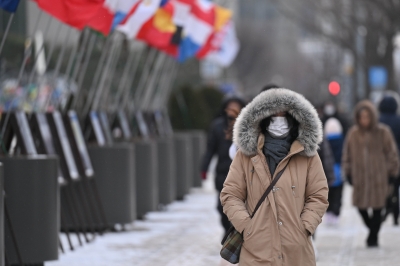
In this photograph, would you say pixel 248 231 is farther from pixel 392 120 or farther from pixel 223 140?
pixel 392 120

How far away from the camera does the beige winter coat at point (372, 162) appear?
41.2ft

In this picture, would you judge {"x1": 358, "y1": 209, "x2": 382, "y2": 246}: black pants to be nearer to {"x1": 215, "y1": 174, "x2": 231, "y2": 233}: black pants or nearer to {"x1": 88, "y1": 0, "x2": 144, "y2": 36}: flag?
{"x1": 215, "y1": 174, "x2": 231, "y2": 233}: black pants

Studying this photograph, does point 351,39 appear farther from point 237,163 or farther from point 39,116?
point 237,163

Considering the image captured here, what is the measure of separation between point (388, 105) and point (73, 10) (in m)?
4.75

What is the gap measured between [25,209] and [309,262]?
457 centimetres

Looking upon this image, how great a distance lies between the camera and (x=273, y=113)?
22.5 feet

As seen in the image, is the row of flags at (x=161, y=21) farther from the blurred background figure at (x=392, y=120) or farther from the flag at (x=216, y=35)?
the blurred background figure at (x=392, y=120)

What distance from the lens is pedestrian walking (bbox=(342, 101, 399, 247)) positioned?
12.6 m

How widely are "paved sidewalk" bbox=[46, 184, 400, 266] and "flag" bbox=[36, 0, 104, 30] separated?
2688mm

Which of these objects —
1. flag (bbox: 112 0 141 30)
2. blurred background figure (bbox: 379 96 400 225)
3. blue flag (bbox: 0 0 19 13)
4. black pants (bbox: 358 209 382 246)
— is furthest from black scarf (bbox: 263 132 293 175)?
blurred background figure (bbox: 379 96 400 225)

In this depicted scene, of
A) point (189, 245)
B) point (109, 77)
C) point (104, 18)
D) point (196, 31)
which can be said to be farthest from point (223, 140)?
point (196, 31)

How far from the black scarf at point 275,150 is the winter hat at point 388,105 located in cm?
791

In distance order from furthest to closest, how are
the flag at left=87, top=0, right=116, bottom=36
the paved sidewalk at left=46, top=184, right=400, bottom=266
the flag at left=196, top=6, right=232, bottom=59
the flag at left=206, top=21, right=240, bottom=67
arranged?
the flag at left=206, top=21, right=240, bottom=67 < the flag at left=196, top=6, right=232, bottom=59 < the flag at left=87, top=0, right=116, bottom=36 < the paved sidewalk at left=46, top=184, right=400, bottom=266

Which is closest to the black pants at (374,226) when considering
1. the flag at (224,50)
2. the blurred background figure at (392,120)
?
the blurred background figure at (392,120)
